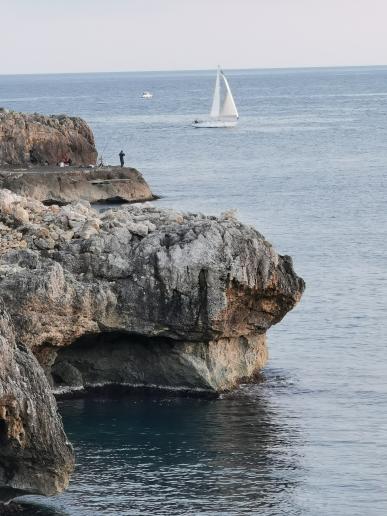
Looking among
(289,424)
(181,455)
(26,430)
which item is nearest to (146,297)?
(289,424)

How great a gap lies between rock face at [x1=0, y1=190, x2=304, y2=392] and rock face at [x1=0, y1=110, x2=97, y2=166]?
5400 centimetres

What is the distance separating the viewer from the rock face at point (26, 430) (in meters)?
29.5

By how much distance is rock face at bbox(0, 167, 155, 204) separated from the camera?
84.6m

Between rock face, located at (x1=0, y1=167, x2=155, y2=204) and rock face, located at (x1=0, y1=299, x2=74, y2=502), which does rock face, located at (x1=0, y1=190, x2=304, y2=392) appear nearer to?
rock face, located at (x1=0, y1=299, x2=74, y2=502)

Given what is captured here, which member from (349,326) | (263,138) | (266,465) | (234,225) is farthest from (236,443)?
(263,138)

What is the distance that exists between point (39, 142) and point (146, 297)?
5901 cm

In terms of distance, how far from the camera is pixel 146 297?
43.5 metres

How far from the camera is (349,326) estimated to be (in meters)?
54.8

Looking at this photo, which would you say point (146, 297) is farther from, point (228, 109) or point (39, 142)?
point (228, 109)

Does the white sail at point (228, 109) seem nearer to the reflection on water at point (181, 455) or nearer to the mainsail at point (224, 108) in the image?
the mainsail at point (224, 108)

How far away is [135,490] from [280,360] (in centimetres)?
1531

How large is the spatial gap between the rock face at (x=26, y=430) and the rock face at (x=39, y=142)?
68.1m

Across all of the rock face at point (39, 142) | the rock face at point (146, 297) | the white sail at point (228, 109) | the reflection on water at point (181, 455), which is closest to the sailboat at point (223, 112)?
the white sail at point (228, 109)

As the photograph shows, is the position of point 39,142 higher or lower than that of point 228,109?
higher
